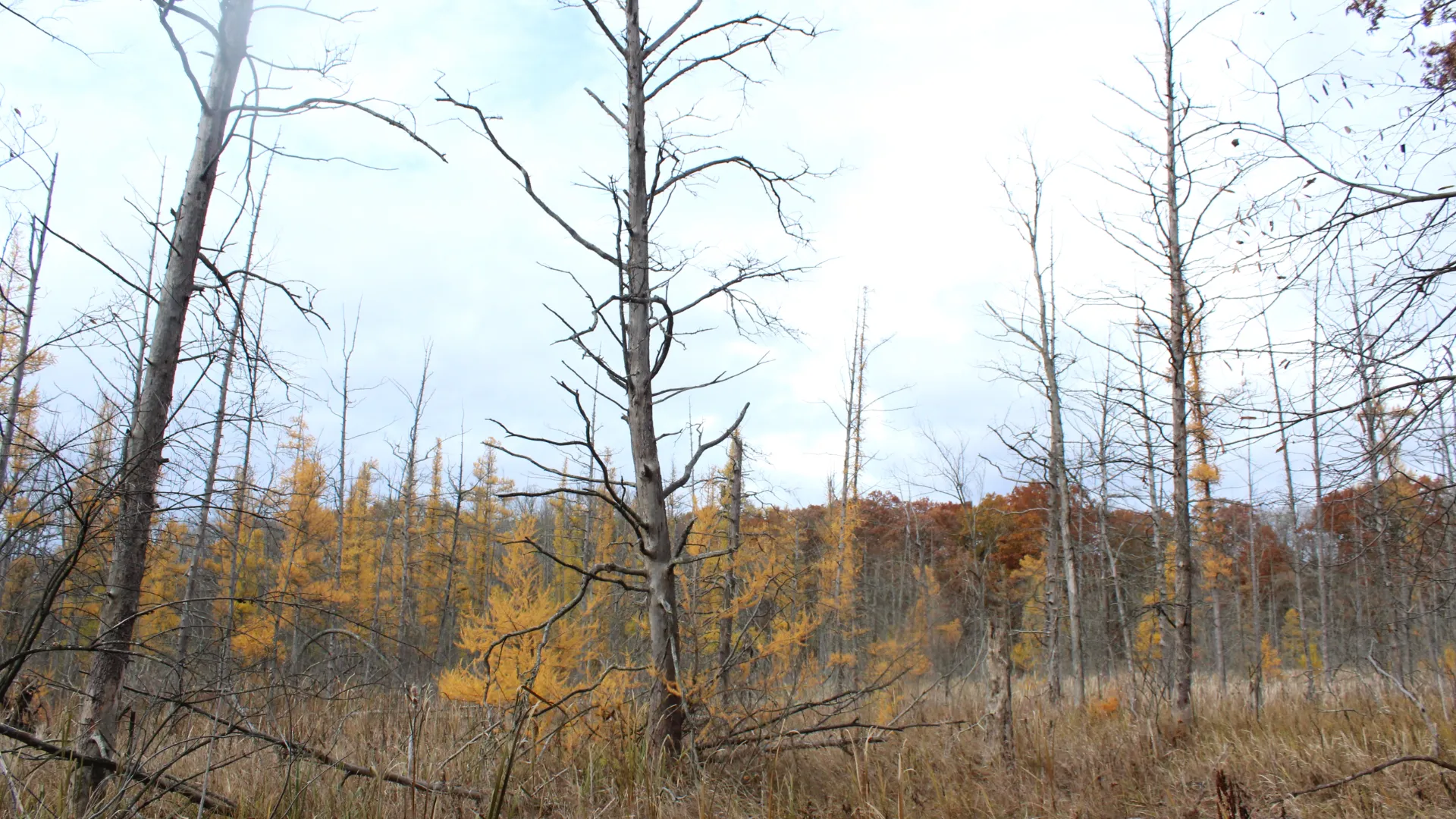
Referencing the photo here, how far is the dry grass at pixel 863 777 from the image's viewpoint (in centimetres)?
401

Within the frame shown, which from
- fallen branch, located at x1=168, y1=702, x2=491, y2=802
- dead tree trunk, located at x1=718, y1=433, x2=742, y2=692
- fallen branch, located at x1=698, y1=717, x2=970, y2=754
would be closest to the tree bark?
fallen branch, located at x1=698, y1=717, x2=970, y2=754

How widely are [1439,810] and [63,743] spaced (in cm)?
702

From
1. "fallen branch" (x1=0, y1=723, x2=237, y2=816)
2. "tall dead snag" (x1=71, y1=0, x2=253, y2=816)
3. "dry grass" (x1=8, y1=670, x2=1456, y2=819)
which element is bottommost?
"dry grass" (x1=8, y1=670, x2=1456, y2=819)

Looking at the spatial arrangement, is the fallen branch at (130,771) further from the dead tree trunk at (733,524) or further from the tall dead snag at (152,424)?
the dead tree trunk at (733,524)

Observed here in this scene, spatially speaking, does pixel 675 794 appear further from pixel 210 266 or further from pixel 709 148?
pixel 709 148

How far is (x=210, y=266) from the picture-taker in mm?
4395

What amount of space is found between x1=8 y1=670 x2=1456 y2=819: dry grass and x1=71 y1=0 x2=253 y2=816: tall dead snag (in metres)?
0.31

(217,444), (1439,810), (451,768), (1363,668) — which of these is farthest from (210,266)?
(1363,668)

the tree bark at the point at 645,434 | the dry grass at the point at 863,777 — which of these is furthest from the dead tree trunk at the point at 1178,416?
the tree bark at the point at 645,434

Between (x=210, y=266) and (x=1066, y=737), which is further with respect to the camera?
(x=1066, y=737)

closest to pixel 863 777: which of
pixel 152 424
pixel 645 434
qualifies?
pixel 645 434

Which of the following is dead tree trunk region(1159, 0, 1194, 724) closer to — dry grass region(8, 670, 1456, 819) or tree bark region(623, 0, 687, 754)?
dry grass region(8, 670, 1456, 819)

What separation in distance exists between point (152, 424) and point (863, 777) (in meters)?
4.56

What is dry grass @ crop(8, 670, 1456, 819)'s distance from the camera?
401cm
